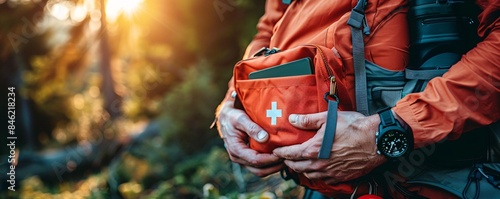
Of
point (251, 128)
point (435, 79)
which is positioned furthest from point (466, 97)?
point (251, 128)

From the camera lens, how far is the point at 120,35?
24.1 feet

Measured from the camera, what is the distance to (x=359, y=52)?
1489 mm

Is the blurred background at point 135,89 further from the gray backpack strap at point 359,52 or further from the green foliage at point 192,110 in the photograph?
the gray backpack strap at point 359,52

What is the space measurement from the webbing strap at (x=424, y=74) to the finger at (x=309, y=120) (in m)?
0.32

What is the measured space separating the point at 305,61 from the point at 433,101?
0.42 metres

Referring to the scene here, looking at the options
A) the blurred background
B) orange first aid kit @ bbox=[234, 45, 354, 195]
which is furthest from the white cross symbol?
the blurred background

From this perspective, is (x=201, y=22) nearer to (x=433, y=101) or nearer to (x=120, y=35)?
(x=120, y=35)

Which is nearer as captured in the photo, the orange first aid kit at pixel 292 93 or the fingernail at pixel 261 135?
the orange first aid kit at pixel 292 93

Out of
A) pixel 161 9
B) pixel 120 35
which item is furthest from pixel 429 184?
pixel 120 35

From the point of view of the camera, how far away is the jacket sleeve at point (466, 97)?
52.1 inches

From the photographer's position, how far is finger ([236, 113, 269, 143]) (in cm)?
161

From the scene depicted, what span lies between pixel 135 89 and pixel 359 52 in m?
7.30

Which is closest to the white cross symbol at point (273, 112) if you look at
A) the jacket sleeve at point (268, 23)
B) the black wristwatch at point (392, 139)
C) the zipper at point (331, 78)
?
the zipper at point (331, 78)

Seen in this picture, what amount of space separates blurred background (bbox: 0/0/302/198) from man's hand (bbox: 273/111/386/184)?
5.13 feet
